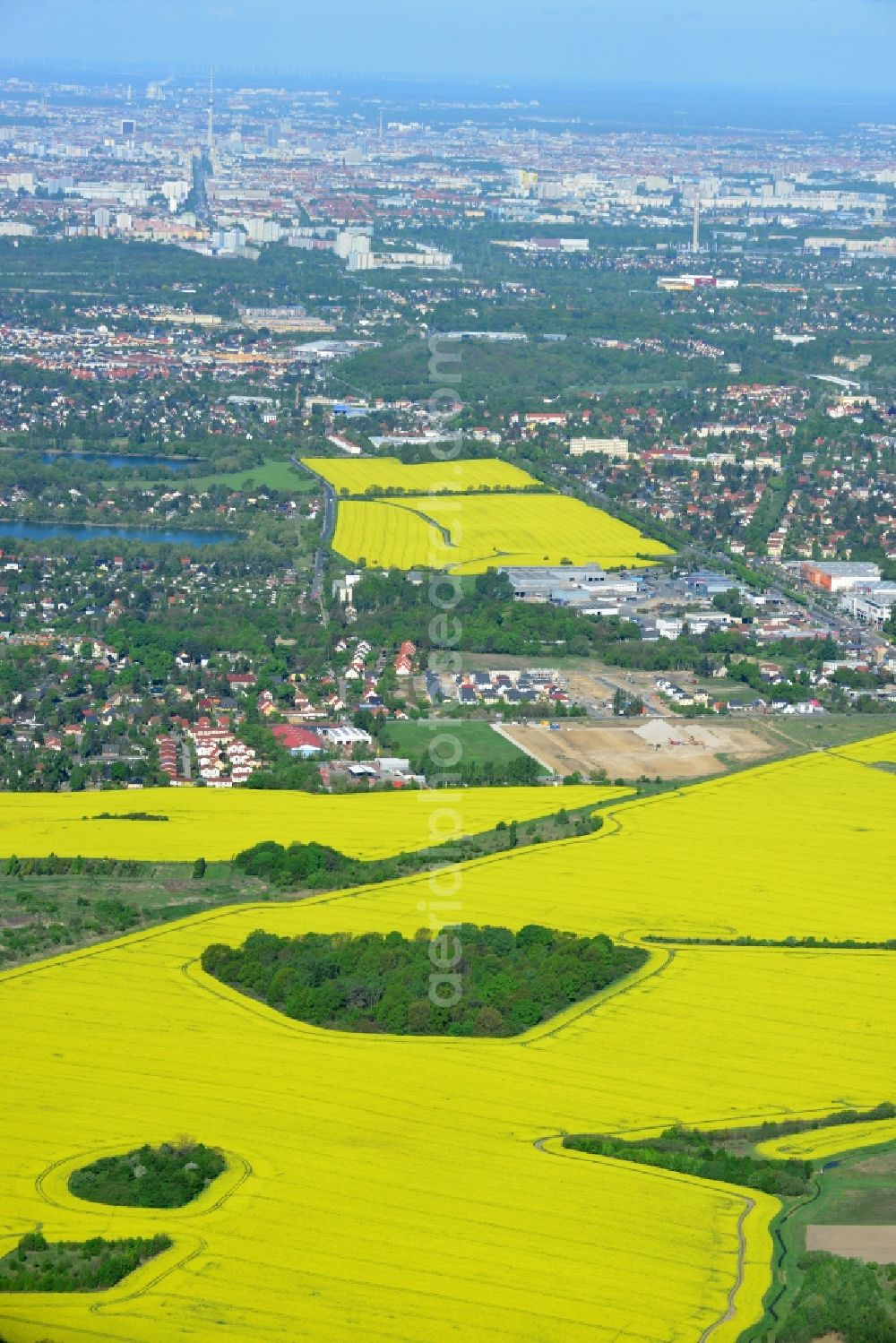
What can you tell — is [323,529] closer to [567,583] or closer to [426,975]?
[567,583]

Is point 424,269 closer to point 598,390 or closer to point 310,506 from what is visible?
point 598,390

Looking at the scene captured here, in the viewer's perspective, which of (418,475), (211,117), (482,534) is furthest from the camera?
(211,117)

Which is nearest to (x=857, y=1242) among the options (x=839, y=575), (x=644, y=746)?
(x=644, y=746)

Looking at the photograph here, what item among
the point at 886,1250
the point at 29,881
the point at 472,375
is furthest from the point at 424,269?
the point at 886,1250

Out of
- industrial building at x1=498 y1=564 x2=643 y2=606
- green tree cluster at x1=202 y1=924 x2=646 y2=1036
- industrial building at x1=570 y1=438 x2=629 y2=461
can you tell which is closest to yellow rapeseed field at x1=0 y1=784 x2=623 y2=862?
green tree cluster at x1=202 y1=924 x2=646 y2=1036

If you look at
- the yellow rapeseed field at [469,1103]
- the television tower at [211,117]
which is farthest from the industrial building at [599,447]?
the television tower at [211,117]

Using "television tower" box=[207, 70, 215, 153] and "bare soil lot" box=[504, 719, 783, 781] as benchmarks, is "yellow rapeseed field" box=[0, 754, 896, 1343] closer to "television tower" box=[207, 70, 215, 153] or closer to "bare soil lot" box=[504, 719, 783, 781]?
"bare soil lot" box=[504, 719, 783, 781]
